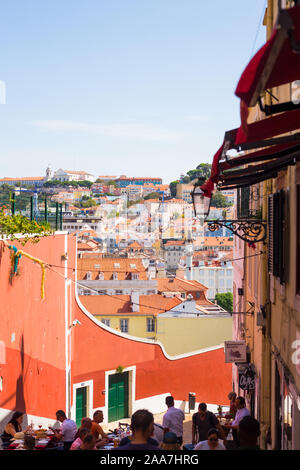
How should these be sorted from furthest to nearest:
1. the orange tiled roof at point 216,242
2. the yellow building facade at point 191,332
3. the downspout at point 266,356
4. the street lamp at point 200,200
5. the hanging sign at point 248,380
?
the orange tiled roof at point 216,242 < the yellow building facade at point 191,332 < the hanging sign at point 248,380 < the downspout at point 266,356 < the street lamp at point 200,200

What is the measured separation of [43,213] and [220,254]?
→ 92.5 m

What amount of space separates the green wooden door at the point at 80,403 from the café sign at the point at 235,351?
7818 mm

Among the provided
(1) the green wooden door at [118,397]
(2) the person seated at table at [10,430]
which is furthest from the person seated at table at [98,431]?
(1) the green wooden door at [118,397]

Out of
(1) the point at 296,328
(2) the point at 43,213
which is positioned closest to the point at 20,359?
(2) the point at 43,213

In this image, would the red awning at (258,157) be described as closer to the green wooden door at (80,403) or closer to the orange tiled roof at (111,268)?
A: the green wooden door at (80,403)

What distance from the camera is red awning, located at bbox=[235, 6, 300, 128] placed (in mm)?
2549

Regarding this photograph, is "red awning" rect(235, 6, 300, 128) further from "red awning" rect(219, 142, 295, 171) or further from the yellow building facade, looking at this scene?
the yellow building facade

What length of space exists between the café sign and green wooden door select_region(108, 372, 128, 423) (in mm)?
8688

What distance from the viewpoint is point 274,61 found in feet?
9.18

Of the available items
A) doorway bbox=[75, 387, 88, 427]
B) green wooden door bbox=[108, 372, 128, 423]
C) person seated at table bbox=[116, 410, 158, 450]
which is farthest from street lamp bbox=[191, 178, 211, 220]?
green wooden door bbox=[108, 372, 128, 423]

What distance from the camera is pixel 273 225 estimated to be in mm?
7391

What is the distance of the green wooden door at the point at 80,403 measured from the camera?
60.4 ft

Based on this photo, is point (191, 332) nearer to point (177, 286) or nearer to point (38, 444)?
point (38, 444)
